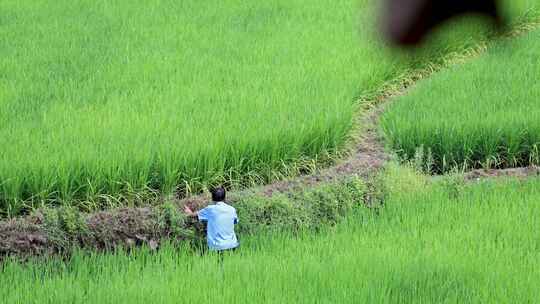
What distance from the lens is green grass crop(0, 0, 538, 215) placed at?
16.6 ft

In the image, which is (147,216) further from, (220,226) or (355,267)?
(355,267)

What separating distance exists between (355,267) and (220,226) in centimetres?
65

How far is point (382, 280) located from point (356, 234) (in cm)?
78

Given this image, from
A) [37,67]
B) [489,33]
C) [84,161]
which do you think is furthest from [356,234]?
[489,33]

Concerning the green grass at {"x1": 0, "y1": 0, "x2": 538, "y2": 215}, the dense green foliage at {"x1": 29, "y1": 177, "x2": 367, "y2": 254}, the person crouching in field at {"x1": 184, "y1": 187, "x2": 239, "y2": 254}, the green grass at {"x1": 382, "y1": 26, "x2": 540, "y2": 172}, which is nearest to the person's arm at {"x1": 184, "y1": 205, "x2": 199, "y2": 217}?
the dense green foliage at {"x1": 29, "y1": 177, "x2": 367, "y2": 254}

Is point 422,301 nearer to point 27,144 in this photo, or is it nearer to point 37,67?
point 27,144

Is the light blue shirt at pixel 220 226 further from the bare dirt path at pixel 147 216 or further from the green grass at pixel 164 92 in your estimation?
the green grass at pixel 164 92

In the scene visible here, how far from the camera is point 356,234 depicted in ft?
14.4

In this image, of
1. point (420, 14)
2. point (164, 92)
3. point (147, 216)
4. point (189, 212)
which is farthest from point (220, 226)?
point (420, 14)

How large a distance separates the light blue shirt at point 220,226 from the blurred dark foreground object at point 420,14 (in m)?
3.78

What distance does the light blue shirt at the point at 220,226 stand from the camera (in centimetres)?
411

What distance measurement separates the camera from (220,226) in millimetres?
4109

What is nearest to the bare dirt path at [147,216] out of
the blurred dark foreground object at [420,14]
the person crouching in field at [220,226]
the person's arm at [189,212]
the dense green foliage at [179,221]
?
the dense green foliage at [179,221]

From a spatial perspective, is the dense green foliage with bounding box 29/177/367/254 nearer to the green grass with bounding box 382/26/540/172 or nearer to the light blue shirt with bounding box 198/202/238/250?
the light blue shirt with bounding box 198/202/238/250
